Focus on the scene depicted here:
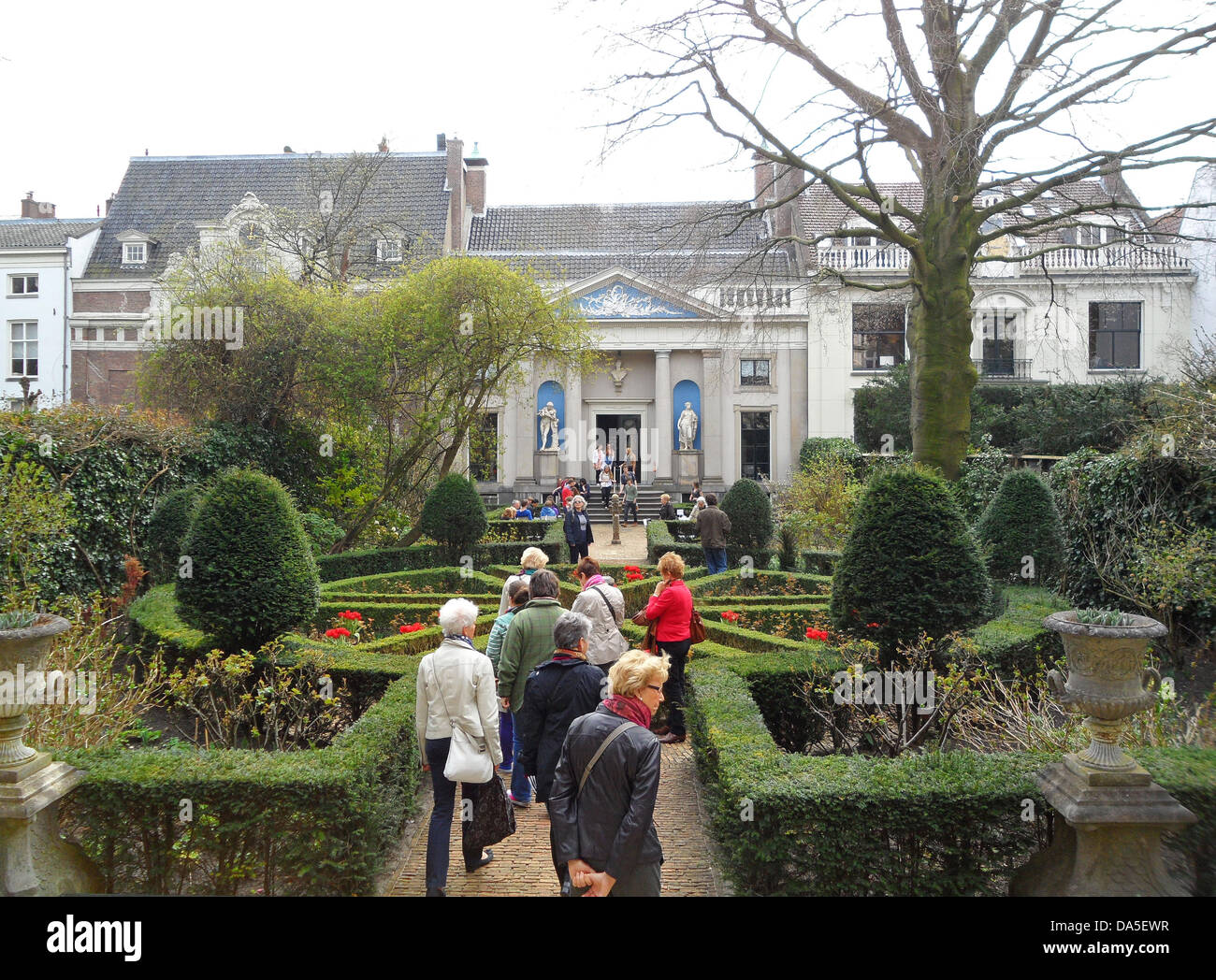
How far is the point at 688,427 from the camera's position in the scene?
3234 cm

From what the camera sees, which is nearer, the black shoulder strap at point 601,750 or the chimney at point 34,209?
the black shoulder strap at point 601,750

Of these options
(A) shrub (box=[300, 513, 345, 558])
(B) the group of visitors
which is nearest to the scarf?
(B) the group of visitors

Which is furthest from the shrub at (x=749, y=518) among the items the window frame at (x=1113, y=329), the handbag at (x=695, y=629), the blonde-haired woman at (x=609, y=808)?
the window frame at (x=1113, y=329)

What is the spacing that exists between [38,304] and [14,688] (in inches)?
1251

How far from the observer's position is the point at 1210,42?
11.4 meters

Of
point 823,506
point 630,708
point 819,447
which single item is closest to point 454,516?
point 823,506

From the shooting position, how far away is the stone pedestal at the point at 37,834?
4.16m

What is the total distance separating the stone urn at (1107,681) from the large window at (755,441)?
28.8m

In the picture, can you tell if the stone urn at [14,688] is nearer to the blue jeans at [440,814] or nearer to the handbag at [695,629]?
the blue jeans at [440,814]

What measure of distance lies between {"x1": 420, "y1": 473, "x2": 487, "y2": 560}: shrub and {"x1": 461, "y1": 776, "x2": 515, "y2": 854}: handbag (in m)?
12.2

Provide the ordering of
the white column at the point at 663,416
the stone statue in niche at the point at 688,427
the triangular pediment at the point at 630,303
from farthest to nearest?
the stone statue in niche at the point at 688,427 < the white column at the point at 663,416 < the triangular pediment at the point at 630,303

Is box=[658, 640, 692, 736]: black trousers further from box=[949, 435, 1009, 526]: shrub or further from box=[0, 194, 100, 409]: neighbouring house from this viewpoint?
box=[0, 194, 100, 409]: neighbouring house

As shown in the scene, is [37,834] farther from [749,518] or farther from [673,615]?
[749,518]
